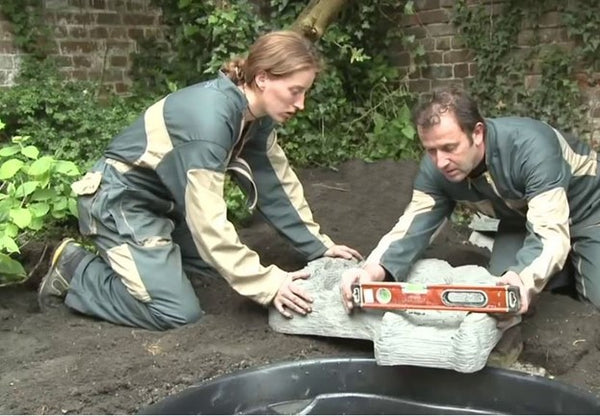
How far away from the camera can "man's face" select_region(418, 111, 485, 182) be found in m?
2.77

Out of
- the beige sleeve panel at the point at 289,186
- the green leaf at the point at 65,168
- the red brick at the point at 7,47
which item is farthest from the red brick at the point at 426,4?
the green leaf at the point at 65,168

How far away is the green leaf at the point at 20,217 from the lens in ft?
9.98

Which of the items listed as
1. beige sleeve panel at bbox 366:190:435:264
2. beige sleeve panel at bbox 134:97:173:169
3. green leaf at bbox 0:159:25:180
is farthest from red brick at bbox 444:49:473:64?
green leaf at bbox 0:159:25:180

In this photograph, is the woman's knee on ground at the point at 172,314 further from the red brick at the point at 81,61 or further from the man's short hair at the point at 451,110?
the red brick at the point at 81,61

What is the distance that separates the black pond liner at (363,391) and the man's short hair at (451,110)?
2.84 ft

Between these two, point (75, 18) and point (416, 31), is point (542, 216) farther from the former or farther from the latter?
point (75, 18)

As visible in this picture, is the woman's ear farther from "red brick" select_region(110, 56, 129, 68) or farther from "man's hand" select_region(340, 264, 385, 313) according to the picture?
"red brick" select_region(110, 56, 129, 68)

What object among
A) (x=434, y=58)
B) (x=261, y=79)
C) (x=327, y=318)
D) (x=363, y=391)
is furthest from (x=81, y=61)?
(x=363, y=391)

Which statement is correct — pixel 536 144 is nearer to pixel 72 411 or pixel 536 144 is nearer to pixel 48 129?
pixel 72 411

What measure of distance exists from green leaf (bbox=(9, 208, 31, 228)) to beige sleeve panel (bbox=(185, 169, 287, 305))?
26.0 inches

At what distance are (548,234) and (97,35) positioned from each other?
4987 mm

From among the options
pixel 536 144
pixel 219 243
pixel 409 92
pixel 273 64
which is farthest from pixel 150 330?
pixel 409 92

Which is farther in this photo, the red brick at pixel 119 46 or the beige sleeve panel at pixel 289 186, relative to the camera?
the red brick at pixel 119 46

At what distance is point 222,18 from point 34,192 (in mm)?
2569
